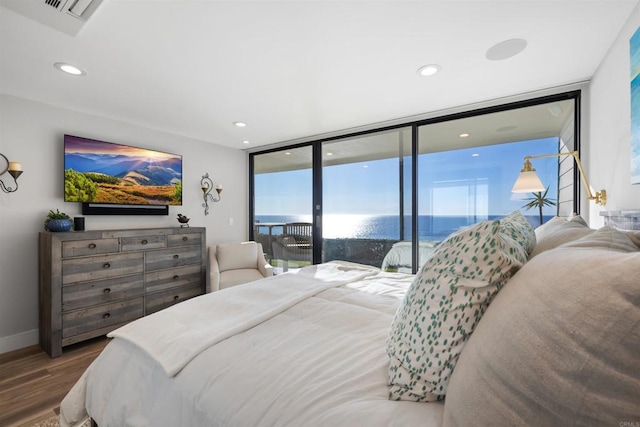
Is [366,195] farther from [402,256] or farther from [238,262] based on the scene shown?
[238,262]

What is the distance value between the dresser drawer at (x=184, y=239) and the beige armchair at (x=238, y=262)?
306 mm

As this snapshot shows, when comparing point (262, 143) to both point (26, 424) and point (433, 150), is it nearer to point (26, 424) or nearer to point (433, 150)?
point (433, 150)

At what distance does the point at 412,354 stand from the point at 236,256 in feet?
11.3

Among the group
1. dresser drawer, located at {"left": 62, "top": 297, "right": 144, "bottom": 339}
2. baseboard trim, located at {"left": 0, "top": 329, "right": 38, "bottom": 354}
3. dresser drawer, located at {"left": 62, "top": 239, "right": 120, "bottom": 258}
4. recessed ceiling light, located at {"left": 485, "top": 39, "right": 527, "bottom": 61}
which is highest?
recessed ceiling light, located at {"left": 485, "top": 39, "right": 527, "bottom": 61}

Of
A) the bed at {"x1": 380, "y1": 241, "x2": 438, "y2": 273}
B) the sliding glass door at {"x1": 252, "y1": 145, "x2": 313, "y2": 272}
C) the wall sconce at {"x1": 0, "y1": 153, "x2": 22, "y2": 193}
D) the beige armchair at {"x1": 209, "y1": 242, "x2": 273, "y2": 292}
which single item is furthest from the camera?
the sliding glass door at {"x1": 252, "y1": 145, "x2": 313, "y2": 272}

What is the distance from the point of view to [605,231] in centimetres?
77

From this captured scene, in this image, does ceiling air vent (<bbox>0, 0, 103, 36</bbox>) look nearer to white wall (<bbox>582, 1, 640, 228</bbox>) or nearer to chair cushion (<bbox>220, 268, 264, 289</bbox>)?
chair cushion (<bbox>220, 268, 264, 289</bbox>)

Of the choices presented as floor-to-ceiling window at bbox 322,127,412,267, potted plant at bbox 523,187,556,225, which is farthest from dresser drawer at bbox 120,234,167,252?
potted plant at bbox 523,187,556,225

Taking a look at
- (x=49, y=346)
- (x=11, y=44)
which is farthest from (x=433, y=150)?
(x=49, y=346)

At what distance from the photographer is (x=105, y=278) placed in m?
2.86

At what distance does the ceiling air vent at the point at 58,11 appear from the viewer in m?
1.48

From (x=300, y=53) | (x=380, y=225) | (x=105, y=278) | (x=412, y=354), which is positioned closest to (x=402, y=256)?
(x=380, y=225)

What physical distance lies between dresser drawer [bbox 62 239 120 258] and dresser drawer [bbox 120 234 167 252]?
7 centimetres

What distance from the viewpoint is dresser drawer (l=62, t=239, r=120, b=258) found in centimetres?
261
